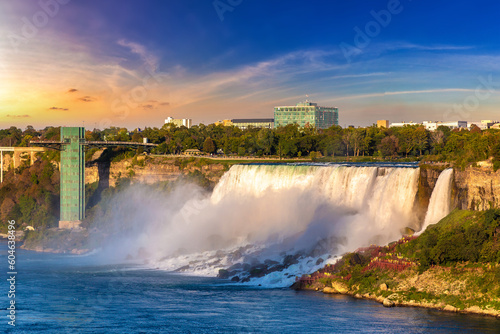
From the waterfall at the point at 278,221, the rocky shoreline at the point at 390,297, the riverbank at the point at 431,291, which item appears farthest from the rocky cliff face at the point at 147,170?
the riverbank at the point at 431,291

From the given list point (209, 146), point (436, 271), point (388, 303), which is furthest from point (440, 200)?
point (209, 146)

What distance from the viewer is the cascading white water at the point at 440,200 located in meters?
34.0

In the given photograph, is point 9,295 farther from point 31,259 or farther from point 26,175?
point 26,175

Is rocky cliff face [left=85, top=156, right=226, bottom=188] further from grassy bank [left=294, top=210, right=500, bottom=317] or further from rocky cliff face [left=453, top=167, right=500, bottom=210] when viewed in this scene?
rocky cliff face [left=453, top=167, right=500, bottom=210]

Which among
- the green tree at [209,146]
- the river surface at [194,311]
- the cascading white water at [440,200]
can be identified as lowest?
the river surface at [194,311]

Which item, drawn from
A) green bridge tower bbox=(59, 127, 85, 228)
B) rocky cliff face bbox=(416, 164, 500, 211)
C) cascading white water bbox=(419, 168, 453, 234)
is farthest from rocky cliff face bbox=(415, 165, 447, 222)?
green bridge tower bbox=(59, 127, 85, 228)

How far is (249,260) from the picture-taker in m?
37.0

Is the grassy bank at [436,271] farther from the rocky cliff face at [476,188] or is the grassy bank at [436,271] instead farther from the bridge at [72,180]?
the bridge at [72,180]

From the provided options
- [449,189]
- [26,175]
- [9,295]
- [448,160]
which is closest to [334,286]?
[449,189]

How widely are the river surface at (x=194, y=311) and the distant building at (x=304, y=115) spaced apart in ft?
471

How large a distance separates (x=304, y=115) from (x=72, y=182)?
123901mm

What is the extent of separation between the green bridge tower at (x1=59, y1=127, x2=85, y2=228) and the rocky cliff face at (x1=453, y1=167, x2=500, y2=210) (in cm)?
3733

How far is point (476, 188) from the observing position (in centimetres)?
3180

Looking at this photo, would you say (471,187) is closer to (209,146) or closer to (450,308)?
(450,308)
